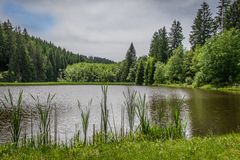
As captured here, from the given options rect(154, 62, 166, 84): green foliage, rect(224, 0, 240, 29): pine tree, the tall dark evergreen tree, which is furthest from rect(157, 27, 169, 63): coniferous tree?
rect(224, 0, 240, 29): pine tree

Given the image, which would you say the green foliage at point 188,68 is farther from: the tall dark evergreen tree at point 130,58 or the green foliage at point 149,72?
the tall dark evergreen tree at point 130,58

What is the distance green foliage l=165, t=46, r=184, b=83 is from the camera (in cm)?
9206

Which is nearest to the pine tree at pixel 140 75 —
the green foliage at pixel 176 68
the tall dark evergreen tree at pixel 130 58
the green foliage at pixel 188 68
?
the tall dark evergreen tree at pixel 130 58

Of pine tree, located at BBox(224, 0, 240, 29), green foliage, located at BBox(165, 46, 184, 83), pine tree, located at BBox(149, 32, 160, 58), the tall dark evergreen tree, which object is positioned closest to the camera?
pine tree, located at BBox(224, 0, 240, 29)

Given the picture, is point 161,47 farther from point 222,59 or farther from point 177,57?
point 222,59

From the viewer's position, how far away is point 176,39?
384 feet

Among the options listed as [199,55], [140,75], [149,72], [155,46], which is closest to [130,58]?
[155,46]

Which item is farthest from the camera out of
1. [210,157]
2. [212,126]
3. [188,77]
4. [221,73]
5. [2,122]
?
[188,77]

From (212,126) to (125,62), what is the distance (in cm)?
11840

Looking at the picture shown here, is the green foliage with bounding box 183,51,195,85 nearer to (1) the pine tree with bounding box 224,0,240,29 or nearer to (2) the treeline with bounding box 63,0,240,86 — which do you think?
(2) the treeline with bounding box 63,0,240,86

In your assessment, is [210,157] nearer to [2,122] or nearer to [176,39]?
[2,122]

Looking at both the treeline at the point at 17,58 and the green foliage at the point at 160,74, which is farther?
the treeline at the point at 17,58

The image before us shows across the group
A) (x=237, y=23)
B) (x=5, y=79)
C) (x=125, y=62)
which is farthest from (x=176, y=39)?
(x=5, y=79)

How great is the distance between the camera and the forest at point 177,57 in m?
69.7
